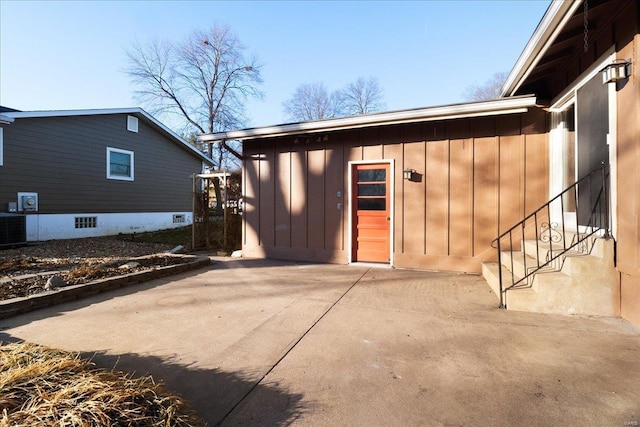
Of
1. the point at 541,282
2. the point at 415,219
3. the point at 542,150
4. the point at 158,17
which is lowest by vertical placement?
the point at 541,282

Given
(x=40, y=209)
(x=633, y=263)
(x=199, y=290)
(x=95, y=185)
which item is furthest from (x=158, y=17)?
(x=633, y=263)

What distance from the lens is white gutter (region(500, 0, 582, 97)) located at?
9.78 ft

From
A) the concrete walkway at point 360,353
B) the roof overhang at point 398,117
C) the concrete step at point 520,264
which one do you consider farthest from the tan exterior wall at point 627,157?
the roof overhang at point 398,117

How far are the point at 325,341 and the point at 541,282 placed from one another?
8.20 ft

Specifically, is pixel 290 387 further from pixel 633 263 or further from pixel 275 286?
pixel 633 263

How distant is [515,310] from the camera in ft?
11.7

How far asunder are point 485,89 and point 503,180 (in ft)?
72.9

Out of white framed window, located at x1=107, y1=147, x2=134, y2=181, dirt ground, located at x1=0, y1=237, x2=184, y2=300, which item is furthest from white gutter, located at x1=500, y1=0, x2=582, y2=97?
white framed window, located at x1=107, y1=147, x2=134, y2=181

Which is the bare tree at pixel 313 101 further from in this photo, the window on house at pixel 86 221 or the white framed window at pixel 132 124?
the window on house at pixel 86 221

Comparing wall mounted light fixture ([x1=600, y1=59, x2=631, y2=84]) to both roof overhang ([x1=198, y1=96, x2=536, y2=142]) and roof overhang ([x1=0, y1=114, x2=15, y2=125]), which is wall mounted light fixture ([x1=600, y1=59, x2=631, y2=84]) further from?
roof overhang ([x1=0, y1=114, x2=15, y2=125])

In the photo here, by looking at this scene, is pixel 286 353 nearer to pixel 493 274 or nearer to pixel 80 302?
pixel 80 302

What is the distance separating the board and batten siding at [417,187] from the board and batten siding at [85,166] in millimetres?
7247

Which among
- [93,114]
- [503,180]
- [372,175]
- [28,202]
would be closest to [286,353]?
[372,175]

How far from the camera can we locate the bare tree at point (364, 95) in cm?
2678
